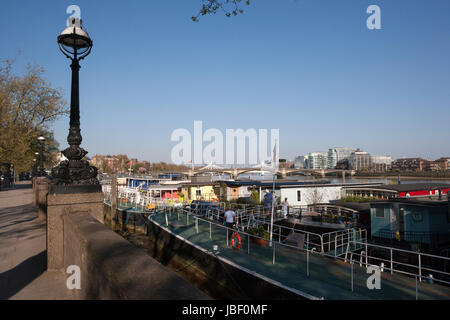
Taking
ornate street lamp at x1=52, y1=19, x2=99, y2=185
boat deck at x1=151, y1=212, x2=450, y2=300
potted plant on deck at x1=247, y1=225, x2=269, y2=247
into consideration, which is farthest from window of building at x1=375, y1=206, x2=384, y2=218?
ornate street lamp at x1=52, y1=19, x2=99, y2=185

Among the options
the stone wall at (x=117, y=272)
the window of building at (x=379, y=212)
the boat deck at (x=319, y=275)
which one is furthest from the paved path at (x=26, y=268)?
the window of building at (x=379, y=212)

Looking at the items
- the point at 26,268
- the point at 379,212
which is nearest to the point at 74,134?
the point at 26,268

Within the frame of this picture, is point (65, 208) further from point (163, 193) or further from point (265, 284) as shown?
point (163, 193)

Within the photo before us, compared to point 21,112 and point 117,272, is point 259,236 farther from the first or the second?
point 21,112

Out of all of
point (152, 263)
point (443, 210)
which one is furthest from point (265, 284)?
point (443, 210)

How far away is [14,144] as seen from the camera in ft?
92.6

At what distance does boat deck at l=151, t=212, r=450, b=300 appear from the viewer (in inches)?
324

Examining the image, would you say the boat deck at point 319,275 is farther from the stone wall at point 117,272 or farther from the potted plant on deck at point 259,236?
the stone wall at point 117,272

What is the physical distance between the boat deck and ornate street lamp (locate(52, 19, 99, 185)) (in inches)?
250

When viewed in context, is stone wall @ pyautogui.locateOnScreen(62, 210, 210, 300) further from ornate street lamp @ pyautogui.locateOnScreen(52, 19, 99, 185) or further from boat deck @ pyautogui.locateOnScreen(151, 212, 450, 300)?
boat deck @ pyautogui.locateOnScreen(151, 212, 450, 300)

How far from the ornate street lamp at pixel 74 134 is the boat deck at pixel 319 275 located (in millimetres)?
6344

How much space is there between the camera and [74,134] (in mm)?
7414

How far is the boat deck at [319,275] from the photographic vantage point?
823 cm
